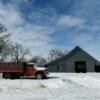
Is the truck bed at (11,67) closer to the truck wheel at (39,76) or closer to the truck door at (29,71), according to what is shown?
the truck door at (29,71)

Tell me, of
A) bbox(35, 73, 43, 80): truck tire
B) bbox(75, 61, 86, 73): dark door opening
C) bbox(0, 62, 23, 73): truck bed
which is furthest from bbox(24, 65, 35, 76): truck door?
bbox(75, 61, 86, 73): dark door opening

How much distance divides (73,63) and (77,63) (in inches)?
38.6

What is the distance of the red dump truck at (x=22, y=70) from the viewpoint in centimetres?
3875

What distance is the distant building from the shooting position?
6975 centimetres

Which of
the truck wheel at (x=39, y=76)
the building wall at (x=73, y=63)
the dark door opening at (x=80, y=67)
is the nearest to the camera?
the truck wheel at (x=39, y=76)

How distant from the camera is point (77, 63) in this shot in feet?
233

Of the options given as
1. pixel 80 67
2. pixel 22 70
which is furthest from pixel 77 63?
pixel 22 70

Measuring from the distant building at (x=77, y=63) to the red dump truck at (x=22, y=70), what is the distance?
3174cm

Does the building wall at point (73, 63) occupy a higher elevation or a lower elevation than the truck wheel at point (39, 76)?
higher

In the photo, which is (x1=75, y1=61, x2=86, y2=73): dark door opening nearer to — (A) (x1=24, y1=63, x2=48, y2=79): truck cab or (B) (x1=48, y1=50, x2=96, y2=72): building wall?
(B) (x1=48, y1=50, x2=96, y2=72): building wall

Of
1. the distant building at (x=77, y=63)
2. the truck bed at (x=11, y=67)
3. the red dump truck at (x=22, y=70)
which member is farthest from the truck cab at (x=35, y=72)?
→ the distant building at (x=77, y=63)

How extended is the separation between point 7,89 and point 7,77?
15.7 meters

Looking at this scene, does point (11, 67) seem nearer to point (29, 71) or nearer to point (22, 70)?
point (22, 70)

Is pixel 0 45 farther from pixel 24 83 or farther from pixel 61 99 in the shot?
pixel 61 99
